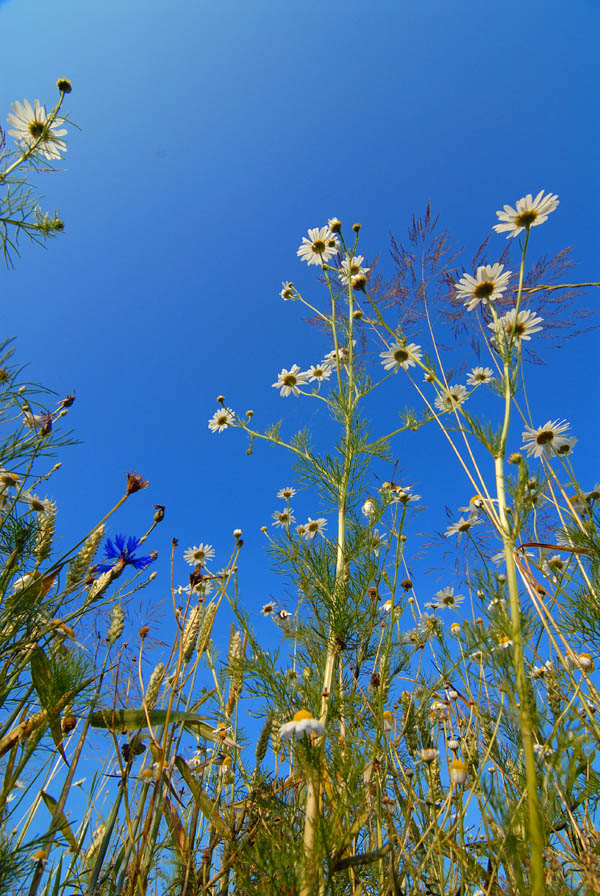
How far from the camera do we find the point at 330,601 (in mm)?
1408

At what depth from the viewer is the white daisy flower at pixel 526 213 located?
53.3 inches

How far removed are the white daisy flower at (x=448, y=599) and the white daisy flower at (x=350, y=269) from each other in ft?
5.49

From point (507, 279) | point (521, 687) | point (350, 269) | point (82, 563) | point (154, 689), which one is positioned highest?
point (350, 269)

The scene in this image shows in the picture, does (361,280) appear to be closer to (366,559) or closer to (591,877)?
(366,559)

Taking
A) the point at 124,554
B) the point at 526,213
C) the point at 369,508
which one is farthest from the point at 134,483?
the point at 526,213

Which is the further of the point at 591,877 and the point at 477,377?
the point at 477,377

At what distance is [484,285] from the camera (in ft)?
4.92

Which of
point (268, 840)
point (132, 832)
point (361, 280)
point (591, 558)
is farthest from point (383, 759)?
point (361, 280)

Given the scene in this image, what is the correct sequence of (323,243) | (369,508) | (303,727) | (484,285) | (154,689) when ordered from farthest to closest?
(323,243) < (369,508) < (484,285) < (154,689) < (303,727)

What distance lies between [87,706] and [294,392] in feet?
6.21

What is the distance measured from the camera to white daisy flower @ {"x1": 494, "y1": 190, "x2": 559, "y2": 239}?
1.35 metres

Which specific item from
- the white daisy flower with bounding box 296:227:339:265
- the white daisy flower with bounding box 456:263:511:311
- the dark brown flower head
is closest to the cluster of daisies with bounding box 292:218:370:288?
the white daisy flower with bounding box 296:227:339:265

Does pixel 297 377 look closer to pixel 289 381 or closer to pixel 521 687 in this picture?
pixel 289 381

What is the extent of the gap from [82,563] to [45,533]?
19cm
